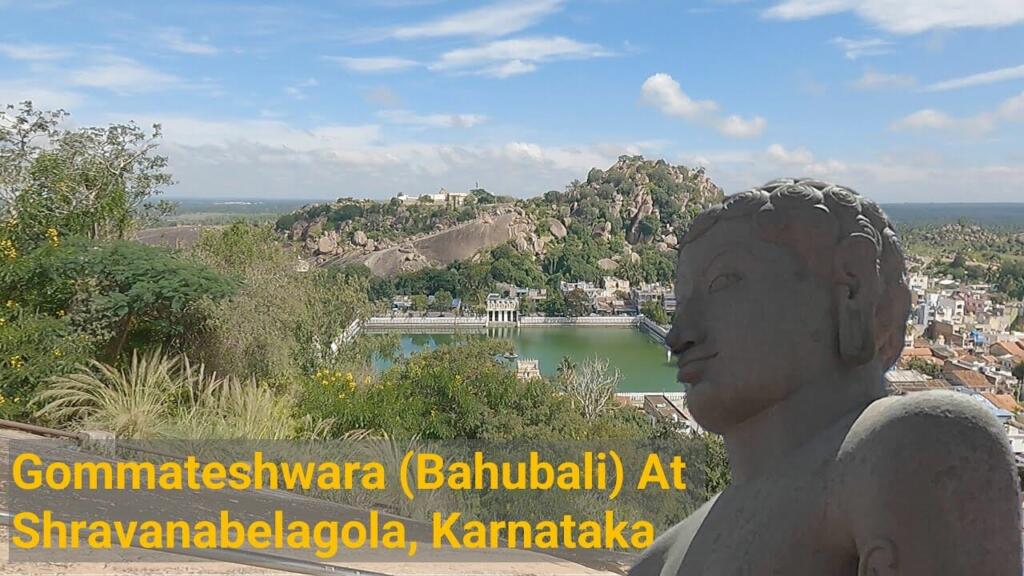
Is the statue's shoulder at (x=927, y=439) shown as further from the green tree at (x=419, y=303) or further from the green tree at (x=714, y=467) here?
the green tree at (x=419, y=303)

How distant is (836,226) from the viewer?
49.1 inches

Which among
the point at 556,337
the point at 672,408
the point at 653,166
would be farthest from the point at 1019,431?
the point at 653,166

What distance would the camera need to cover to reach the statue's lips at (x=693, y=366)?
129cm

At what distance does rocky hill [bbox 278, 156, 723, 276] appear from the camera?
6131 cm

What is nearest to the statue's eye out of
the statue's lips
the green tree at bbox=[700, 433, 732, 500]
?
the statue's lips

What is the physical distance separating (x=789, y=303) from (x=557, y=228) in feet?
227

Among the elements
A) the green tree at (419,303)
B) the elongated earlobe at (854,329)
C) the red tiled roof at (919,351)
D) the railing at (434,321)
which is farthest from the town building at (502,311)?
the elongated earlobe at (854,329)

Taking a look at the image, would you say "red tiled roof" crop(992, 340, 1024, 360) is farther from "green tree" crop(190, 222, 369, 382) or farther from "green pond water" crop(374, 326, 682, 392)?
"green tree" crop(190, 222, 369, 382)

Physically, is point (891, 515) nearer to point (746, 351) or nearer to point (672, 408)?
point (746, 351)

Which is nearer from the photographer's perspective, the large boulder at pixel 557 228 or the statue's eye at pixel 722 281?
the statue's eye at pixel 722 281

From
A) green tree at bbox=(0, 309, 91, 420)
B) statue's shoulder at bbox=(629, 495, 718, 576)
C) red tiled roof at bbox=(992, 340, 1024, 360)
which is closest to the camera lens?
statue's shoulder at bbox=(629, 495, 718, 576)

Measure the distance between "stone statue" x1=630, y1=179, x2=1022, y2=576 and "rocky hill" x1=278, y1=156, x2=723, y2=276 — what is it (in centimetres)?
5476

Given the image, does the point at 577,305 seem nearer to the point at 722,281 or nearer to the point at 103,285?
the point at 103,285

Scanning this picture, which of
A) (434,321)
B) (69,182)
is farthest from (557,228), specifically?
(69,182)
